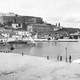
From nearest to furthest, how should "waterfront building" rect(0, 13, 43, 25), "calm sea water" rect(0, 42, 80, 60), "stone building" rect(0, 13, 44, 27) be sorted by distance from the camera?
"calm sea water" rect(0, 42, 80, 60)
"stone building" rect(0, 13, 44, 27)
"waterfront building" rect(0, 13, 43, 25)

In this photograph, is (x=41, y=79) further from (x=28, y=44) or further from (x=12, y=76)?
(x=28, y=44)

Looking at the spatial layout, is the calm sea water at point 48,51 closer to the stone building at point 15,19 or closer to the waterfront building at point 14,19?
the stone building at point 15,19

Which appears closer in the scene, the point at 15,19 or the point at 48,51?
the point at 48,51

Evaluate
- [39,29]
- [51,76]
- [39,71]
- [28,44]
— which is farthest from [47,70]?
[39,29]

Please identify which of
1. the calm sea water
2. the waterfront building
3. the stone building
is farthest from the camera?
the waterfront building

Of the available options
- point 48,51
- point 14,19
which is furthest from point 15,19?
point 48,51

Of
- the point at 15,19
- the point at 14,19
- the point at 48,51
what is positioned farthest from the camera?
the point at 15,19

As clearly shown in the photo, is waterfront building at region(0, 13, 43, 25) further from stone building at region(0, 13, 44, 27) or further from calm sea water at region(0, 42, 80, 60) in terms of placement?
calm sea water at region(0, 42, 80, 60)

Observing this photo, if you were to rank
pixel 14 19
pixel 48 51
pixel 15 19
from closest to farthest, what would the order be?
pixel 48 51, pixel 14 19, pixel 15 19

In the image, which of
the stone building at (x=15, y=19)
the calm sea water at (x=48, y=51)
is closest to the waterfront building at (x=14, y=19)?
the stone building at (x=15, y=19)

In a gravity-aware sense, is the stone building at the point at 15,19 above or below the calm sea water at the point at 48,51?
above

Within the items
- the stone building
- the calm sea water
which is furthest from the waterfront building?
the calm sea water

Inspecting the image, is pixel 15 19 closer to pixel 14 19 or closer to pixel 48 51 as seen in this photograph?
pixel 14 19

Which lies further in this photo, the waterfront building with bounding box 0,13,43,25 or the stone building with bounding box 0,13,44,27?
the waterfront building with bounding box 0,13,43,25
